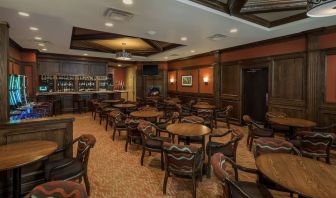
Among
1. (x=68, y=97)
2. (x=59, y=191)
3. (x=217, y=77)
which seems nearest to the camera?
(x=59, y=191)

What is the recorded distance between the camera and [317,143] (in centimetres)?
330

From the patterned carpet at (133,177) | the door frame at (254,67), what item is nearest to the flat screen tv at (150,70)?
the door frame at (254,67)

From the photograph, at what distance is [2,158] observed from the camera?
6.68ft

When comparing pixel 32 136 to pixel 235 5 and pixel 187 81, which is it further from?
pixel 187 81

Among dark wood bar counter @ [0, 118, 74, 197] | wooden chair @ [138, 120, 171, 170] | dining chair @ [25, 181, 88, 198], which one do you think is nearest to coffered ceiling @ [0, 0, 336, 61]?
dark wood bar counter @ [0, 118, 74, 197]

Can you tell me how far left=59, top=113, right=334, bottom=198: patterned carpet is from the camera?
2789 millimetres

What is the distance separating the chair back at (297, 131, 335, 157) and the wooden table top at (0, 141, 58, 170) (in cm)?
404

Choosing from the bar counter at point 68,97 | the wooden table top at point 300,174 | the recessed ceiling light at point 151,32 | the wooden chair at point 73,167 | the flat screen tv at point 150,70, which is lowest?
the wooden chair at point 73,167

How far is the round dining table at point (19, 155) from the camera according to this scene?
1.95m

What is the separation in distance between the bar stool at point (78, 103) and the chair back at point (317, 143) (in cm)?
949

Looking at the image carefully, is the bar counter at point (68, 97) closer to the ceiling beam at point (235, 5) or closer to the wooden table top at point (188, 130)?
Result: the wooden table top at point (188, 130)

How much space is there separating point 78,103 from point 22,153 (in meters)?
8.18

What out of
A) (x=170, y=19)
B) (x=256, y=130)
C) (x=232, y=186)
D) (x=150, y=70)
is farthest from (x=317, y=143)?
(x=150, y=70)

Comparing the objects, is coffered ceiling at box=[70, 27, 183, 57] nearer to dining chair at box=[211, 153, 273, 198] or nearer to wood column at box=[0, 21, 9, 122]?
wood column at box=[0, 21, 9, 122]
